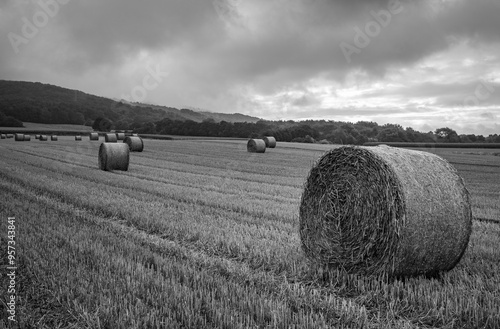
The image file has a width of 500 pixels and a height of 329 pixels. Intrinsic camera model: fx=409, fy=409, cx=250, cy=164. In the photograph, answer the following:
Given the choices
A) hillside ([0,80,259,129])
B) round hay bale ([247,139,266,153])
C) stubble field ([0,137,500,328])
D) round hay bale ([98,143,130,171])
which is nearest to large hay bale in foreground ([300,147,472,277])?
stubble field ([0,137,500,328])

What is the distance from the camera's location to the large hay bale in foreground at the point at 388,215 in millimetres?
5414

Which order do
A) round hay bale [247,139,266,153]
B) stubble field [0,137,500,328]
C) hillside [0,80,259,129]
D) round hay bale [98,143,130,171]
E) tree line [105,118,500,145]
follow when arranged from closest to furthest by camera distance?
stubble field [0,137,500,328], round hay bale [98,143,130,171], round hay bale [247,139,266,153], tree line [105,118,500,145], hillside [0,80,259,129]

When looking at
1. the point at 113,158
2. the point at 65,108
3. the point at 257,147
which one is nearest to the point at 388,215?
the point at 113,158

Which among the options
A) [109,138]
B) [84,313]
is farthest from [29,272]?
[109,138]

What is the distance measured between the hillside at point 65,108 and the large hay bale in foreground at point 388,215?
98.1 meters

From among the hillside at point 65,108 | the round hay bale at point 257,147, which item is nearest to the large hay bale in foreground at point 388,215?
the round hay bale at point 257,147

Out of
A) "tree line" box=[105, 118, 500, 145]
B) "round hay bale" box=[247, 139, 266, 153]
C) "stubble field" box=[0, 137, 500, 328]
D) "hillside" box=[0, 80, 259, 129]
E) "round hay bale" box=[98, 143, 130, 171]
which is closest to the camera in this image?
"stubble field" box=[0, 137, 500, 328]

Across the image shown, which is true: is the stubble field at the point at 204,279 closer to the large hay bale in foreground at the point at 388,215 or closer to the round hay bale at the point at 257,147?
the large hay bale in foreground at the point at 388,215

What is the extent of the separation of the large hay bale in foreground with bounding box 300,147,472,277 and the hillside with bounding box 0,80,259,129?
98094 millimetres

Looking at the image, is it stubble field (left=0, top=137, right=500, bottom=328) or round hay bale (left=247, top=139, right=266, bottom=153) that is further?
round hay bale (left=247, top=139, right=266, bottom=153)

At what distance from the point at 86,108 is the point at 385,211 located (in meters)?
127

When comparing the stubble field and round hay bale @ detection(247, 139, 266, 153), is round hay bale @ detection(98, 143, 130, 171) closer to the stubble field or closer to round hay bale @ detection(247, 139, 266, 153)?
the stubble field

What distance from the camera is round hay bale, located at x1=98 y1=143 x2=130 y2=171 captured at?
2023cm

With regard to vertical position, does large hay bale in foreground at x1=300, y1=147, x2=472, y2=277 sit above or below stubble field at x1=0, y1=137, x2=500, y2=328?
above
